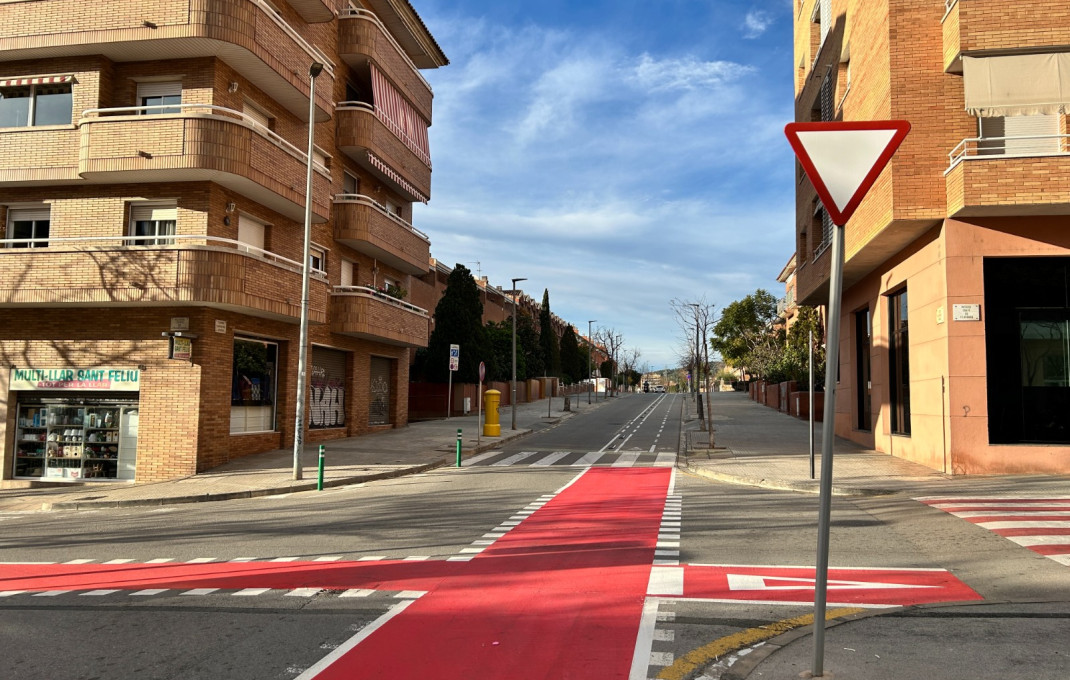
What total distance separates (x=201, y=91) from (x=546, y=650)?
17.8 metres

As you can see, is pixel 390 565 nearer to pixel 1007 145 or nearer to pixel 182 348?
pixel 182 348

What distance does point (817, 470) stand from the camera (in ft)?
56.6

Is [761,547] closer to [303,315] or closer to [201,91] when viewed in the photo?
[303,315]

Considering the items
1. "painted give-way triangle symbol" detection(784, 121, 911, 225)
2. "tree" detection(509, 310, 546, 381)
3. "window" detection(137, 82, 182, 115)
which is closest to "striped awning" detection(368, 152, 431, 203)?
"window" detection(137, 82, 182, 115)

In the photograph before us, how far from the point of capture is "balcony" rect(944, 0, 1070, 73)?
15.5 meters

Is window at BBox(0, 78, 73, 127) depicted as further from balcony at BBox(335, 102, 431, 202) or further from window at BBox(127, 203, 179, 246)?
balcony at BBox(335, 102, 431, 202)

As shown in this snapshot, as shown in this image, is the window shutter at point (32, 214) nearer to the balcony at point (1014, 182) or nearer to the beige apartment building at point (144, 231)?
the beige apartment building at point (144, 231)

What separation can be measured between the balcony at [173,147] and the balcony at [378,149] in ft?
24.0

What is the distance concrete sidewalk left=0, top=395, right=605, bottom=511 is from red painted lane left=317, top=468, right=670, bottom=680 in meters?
7.85

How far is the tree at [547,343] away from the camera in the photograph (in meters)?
70.7

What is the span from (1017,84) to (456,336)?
3078cm

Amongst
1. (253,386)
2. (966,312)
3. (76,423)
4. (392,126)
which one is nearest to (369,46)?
(392,126)

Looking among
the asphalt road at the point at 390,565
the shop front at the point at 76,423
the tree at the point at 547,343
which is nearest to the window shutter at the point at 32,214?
the shop front at the point at 76,423

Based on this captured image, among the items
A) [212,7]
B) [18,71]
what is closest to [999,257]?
[212,7]
